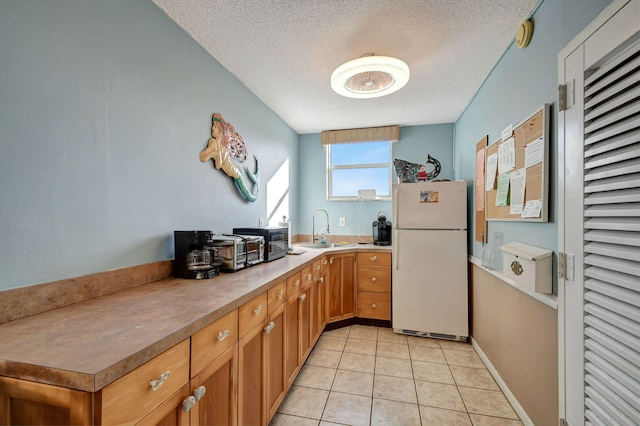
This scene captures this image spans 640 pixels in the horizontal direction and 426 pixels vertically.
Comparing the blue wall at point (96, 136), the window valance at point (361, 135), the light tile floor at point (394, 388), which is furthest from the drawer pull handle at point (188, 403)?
the window valance at point (361, 135)

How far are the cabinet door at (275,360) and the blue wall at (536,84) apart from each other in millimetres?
1501

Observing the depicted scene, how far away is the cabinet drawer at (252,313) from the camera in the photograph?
1213 millimetres

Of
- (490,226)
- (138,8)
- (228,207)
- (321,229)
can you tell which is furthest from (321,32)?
(321,229)

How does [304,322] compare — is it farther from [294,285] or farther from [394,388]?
[394,388]

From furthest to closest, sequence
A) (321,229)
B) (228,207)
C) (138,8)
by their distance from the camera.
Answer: (321,229) < (228,207) < (138,8)

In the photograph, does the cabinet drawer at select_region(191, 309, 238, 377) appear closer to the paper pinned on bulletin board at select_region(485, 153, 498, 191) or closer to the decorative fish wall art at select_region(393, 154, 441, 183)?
the paper pinned on bulletin board at select_region(485, 153, 498, 191)

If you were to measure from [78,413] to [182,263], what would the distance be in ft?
3.24

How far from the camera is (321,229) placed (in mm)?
3824

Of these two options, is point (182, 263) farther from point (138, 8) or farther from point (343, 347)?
point (343, 347)

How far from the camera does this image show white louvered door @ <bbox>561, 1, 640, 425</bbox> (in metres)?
0.85

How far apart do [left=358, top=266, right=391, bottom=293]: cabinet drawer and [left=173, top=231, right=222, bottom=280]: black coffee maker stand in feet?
6.26

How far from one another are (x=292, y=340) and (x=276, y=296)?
1.68 ft

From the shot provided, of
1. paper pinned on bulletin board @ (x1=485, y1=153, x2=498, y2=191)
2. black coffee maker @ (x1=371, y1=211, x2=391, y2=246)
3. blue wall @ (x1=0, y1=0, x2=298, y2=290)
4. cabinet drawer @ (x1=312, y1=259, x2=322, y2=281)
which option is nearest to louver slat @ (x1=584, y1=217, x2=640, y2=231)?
paper pinned on bulletin board @ (x1=485, y1=153, x2=498, y2=191)

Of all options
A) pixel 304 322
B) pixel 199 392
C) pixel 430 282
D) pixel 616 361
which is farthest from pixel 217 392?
pixel 430 282
